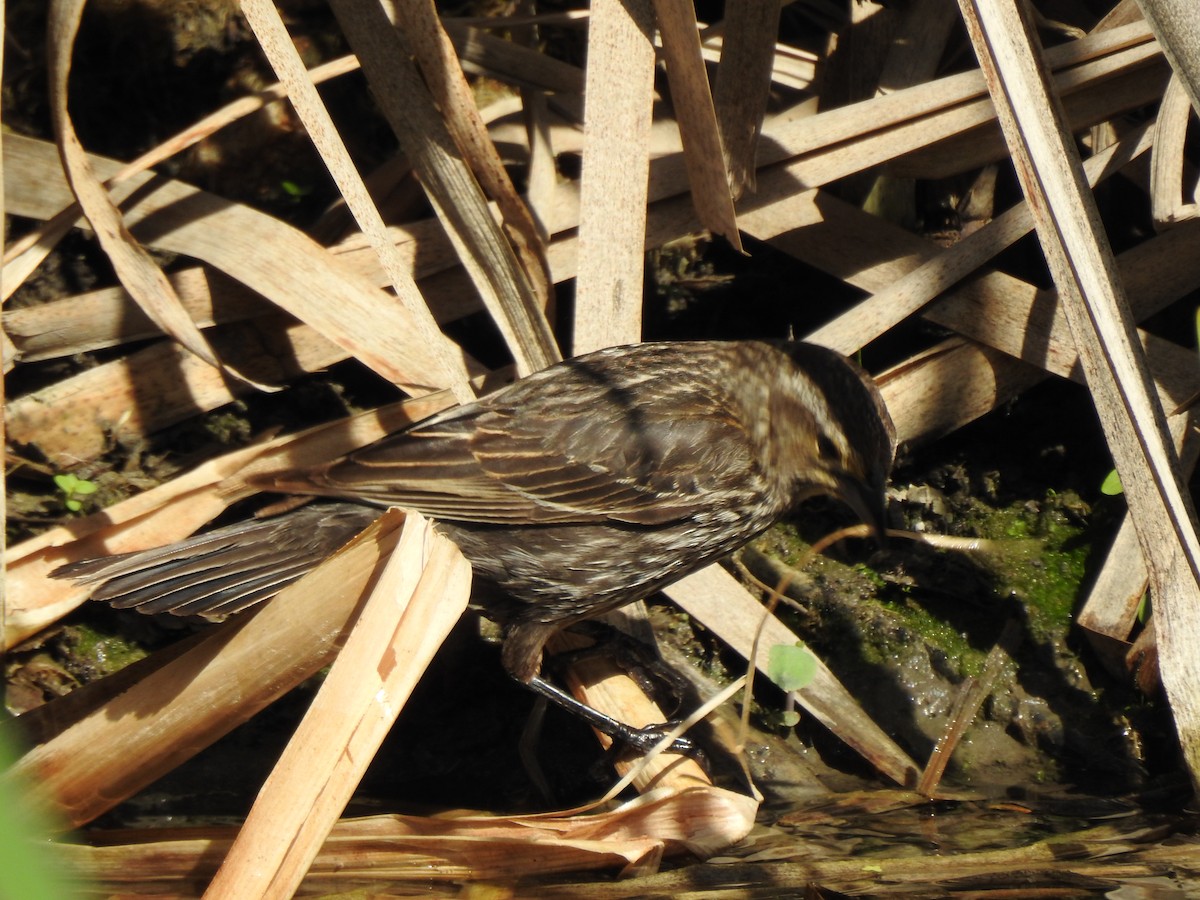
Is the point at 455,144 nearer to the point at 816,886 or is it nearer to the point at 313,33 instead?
the point at 313,33

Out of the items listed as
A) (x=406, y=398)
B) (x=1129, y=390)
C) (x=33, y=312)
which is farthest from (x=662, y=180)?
(x=33, y=312)

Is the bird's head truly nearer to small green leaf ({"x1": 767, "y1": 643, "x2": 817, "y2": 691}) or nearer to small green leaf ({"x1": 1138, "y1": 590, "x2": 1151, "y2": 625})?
small green leaf ({"x1": 767, "y1": 643, "x2": 817, "y2": 691})

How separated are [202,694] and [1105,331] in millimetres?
2285

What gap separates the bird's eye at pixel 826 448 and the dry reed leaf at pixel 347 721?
1.49 m

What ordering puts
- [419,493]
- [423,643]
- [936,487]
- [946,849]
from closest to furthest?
1. [423,643]
2. [946,849]
3. [419,493]
4. [936,487]

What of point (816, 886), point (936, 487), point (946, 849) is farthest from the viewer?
point (936, 487)

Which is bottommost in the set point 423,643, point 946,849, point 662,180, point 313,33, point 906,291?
point 946,849

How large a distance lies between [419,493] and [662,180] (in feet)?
4.57

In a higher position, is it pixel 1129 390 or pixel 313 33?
pixel 313 33

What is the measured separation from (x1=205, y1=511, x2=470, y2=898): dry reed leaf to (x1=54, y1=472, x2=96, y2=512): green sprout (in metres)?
1.88

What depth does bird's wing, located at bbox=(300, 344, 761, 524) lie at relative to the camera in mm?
3555

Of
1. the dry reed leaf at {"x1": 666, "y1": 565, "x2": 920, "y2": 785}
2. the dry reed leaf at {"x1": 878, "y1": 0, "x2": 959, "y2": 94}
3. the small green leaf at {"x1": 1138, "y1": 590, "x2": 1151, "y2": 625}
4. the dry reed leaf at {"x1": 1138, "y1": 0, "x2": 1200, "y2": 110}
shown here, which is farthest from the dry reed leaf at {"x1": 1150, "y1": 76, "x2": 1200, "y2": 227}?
the dry reed leaf at {"x1": 666, "y1": 565, "x2": 920, "y2": 785}

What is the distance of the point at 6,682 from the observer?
3697 mm

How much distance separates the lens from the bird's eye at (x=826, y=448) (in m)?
3.60
